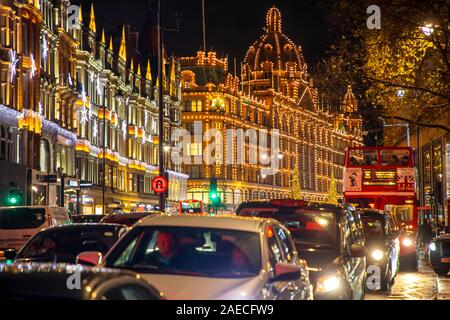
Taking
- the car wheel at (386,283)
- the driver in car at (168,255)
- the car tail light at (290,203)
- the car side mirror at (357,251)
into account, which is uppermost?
the car tail light at (290,203)

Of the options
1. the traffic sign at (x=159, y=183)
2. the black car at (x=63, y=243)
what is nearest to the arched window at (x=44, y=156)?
the traffic sign at (x=159, y=183)

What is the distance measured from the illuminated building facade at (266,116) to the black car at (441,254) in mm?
68255

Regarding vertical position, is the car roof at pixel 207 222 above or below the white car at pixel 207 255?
above

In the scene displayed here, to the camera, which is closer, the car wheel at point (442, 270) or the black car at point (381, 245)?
the black car at point (381, 245)

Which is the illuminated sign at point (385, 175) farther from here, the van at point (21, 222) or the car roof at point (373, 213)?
the van at point (21, 222)

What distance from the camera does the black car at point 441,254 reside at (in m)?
28.4

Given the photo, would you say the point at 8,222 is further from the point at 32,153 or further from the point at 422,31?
the point at 32,153

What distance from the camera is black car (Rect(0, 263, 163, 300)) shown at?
19.1 ft

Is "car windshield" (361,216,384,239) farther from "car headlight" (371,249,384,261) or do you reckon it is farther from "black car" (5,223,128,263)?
"black car" (5,223,128,263)

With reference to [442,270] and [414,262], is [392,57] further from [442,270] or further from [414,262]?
[414,262]

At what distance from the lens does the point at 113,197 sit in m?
80.2

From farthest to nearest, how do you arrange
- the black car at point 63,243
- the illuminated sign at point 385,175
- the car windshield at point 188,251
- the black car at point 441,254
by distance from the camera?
the illuminated sign at point 385,175 < the black car at point 441,254 < the black car at point 63,243 < the car windshield at point 188,251

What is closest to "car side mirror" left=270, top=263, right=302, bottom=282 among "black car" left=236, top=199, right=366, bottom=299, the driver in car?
the driver in car
